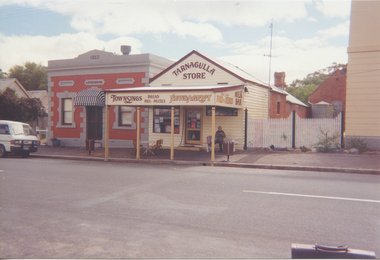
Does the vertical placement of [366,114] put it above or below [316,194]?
above

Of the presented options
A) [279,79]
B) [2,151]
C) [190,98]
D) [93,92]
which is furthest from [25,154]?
[279,79]

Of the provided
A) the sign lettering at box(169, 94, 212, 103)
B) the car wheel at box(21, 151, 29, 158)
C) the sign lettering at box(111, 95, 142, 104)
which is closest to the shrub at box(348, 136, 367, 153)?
the sign lettering at box(169, 94, 212, 103)

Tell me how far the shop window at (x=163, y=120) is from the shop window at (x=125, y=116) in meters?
2.01

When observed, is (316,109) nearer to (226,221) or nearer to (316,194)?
(316,194)

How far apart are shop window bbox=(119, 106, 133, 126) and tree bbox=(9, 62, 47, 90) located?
45.3 ft

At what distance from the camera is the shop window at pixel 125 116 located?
20.8 m

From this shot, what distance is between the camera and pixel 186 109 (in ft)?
62.1

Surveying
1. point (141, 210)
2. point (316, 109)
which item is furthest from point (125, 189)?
point (316, 109)

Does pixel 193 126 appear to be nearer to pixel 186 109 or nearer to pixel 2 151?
pixel 186 109

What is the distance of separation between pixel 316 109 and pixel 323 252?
41827 mm

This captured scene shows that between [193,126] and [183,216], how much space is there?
42.7 feet

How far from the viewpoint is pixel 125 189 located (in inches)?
325

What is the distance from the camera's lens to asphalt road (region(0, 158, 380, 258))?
4.48 meters

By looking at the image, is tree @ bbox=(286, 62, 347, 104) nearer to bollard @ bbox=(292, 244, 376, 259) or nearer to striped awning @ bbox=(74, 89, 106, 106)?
striped awning @ bbox=(74, 89, 106, 106)
